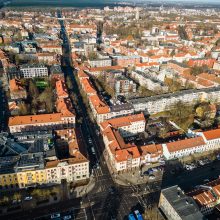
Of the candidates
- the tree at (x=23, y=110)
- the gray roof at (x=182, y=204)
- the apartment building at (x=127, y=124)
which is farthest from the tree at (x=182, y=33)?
the gray roof at (x=182, y=204)

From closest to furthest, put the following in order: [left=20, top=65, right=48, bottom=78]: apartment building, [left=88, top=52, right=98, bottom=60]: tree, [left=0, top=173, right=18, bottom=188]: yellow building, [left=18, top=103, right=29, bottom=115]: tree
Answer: [left=0, top=173, right=18, bottom=188]: yellow building < [left=18, top=103, right=29, bottom=115]: tree < [left=20, top=65, right=48, bottom=78]: apartment building < [left=88, top=52, right=98, bottom=60]: tree

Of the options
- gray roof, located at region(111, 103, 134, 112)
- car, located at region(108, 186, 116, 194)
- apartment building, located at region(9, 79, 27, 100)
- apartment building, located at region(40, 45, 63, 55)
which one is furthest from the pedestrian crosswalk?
apartment building, located at region(40, 45, 63, 55)

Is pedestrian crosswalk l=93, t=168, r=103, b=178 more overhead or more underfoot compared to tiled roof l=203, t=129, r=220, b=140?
more underfoot

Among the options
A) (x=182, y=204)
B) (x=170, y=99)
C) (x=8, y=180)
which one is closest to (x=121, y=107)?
(x=170, y=99)

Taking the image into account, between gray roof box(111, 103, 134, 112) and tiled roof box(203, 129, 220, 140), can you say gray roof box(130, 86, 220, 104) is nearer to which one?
gray roof box(111, 103, 134, 112)

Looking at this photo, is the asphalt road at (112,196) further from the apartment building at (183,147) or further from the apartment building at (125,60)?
the apartment building at (125,60)

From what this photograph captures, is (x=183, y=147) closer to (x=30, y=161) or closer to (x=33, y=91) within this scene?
(x=30, y=161)
